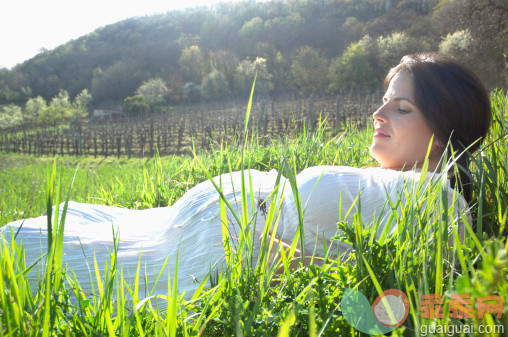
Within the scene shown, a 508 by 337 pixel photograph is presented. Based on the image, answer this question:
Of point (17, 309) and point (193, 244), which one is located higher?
point (17, 309)

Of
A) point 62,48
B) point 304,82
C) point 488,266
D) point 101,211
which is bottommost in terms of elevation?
point 101,211

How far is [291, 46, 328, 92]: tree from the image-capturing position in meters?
48.8

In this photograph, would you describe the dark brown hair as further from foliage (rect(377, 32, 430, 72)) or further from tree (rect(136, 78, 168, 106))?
tree (rect(136, 78, 168, 106))

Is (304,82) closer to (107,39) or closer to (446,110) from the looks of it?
(446,110)

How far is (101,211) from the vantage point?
7.90 ft

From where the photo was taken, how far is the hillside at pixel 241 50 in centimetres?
4241

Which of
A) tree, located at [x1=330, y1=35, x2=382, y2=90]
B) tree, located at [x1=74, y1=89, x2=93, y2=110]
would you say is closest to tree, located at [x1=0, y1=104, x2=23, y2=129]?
tree, located at [x1=74, y1=89, x2=93, y2=110]

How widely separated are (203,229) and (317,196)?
571 mm

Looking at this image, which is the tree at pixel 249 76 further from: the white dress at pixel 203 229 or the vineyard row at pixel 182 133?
the white dress at pixel 203 229

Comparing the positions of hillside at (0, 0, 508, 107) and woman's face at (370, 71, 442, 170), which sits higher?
hillside at (0, 0, 508, 107)

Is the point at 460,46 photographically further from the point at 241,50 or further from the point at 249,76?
the point at 241,50

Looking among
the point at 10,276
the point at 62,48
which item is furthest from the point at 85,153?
the point at 62,48

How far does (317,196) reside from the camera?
61.8 inches

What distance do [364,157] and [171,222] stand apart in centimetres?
239
